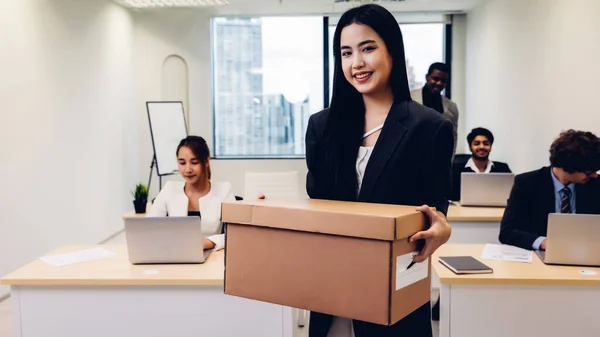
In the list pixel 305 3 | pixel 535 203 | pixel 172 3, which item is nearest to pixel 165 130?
pixel 172 3

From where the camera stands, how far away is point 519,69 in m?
4.98

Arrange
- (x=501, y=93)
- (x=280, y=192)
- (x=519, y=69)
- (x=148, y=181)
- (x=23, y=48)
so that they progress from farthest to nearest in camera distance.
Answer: (x=148, y=181), (x=501, y=93), (x=519, y=69), (x=23, y=48), (x=280, y=192)

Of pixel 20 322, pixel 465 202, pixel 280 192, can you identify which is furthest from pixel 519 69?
pixel 20 322

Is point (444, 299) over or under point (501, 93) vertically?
under

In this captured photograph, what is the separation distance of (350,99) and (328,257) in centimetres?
42

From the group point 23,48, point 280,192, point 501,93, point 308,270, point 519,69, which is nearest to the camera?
point 308,270

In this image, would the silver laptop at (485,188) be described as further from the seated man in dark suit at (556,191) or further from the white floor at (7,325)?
the seated man in dark suit at (556,191)

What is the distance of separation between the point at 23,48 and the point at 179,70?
2.75m

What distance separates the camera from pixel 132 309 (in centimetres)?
211

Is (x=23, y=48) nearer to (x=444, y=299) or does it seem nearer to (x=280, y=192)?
(x=280, y=192)

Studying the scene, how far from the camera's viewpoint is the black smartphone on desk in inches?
83.0

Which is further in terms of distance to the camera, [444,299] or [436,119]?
[444,299]

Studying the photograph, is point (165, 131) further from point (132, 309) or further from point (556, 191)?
point (556, 191)

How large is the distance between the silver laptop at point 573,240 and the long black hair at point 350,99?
1280 mm
